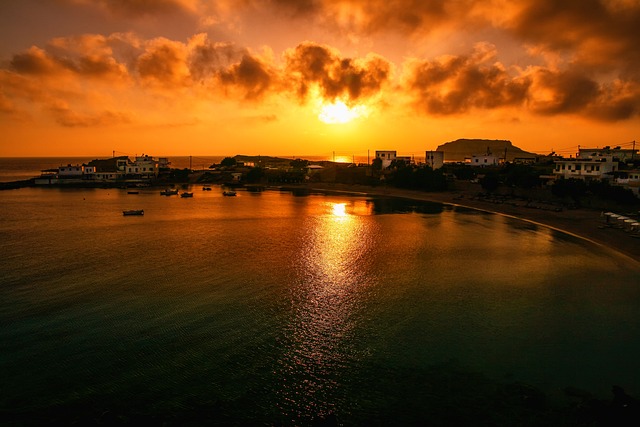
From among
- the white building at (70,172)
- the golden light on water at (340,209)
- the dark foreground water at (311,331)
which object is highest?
the white building at (70,172)

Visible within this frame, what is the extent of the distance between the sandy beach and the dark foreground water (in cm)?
279

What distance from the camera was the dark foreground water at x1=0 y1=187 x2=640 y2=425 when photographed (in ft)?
59.0

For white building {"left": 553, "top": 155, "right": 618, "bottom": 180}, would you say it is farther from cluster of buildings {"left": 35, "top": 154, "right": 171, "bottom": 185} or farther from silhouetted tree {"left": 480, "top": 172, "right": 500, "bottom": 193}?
cluster of buildings {"left": 35, "top": 154, "right": 171, "bottom": 185}

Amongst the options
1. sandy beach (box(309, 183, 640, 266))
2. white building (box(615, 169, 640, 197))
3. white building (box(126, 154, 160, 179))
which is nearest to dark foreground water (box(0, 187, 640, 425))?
sandy beach (box(309, 183, 640, 266))

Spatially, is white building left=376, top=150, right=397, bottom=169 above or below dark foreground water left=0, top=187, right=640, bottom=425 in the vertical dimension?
above

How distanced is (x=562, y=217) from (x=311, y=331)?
56.8m

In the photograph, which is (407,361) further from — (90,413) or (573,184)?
(573,184)

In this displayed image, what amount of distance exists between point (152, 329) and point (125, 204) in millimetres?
75367

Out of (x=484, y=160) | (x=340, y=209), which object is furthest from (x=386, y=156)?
(x=340, y=209)

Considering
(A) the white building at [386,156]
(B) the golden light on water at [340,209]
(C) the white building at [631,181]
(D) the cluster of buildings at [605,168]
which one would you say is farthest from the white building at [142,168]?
(C) the white building at [631,181]

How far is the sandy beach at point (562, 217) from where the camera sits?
48.0 m

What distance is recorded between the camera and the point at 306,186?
140375mm

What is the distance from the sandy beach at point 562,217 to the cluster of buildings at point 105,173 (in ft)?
311

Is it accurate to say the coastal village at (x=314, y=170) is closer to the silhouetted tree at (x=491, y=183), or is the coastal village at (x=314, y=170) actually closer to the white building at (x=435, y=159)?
the white building at (x=435, y=159)
